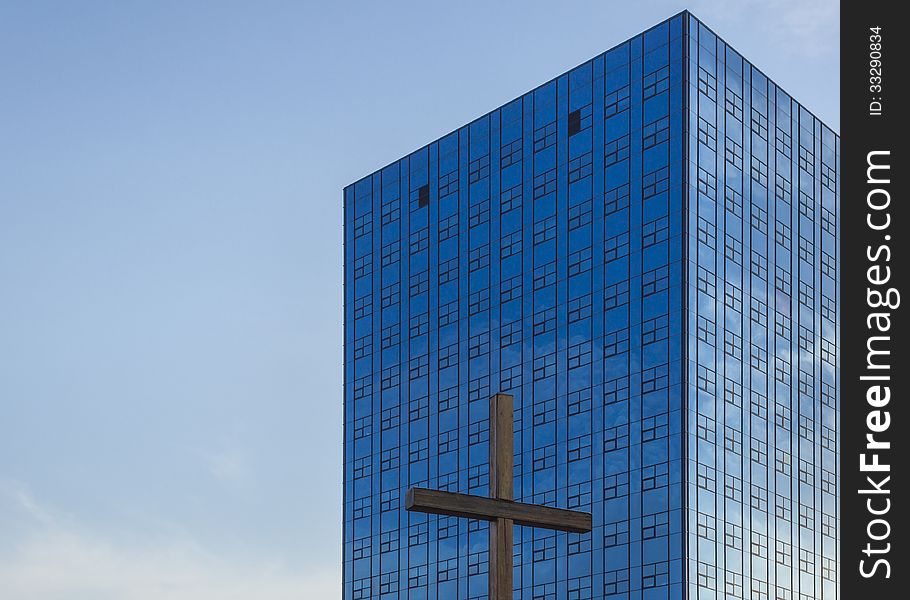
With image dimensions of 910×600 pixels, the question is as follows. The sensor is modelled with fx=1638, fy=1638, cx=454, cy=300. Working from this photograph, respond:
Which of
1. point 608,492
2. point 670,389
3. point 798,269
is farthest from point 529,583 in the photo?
point 798,269

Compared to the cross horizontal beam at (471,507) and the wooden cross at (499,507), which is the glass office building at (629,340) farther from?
the cross horizontal beam at (471,507)

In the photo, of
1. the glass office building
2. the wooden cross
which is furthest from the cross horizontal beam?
the glass office building

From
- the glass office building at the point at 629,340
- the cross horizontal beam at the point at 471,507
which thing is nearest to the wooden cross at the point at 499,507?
the cross horizontal beam at the point at 471,507

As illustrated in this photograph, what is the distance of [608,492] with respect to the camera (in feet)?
247

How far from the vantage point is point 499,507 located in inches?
766

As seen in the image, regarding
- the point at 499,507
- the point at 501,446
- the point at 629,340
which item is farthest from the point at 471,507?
the point at 629,340

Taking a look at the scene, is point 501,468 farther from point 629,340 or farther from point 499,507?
point 629,340

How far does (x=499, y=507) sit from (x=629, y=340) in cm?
5779

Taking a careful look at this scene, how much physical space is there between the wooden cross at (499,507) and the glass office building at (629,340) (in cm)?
5196

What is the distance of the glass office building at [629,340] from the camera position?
7425cm

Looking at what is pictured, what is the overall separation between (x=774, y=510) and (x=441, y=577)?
57.1 ft

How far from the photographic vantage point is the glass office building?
74250 millimetres

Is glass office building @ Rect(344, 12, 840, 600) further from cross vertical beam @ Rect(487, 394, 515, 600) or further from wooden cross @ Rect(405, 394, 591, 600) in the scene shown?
cross vertical beam @ Rect(487, 394, 515, 600)

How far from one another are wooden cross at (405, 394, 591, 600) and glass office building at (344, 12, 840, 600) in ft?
170
